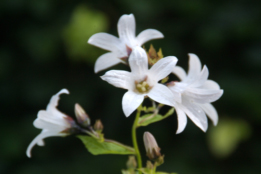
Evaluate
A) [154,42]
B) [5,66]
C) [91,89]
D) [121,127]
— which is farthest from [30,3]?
[121,127]

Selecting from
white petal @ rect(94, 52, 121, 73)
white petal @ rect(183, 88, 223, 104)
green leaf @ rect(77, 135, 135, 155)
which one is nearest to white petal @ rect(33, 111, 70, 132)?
green leaf @ rect(77, 135, 135, 155)

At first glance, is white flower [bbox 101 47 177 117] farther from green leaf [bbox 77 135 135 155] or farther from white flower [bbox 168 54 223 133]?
green leaf [bbox 77 135 135 155]

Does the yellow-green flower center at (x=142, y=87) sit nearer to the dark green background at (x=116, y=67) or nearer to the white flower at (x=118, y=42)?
the white flower at (x=118, y=42)

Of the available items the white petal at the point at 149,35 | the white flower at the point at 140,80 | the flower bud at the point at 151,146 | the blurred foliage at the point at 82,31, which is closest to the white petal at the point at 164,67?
the white flower at the point at 140,80

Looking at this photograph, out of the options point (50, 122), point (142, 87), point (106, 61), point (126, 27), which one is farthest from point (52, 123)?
point (126, 27)

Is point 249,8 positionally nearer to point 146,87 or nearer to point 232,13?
point 232,13

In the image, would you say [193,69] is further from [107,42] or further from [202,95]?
[107,42]
